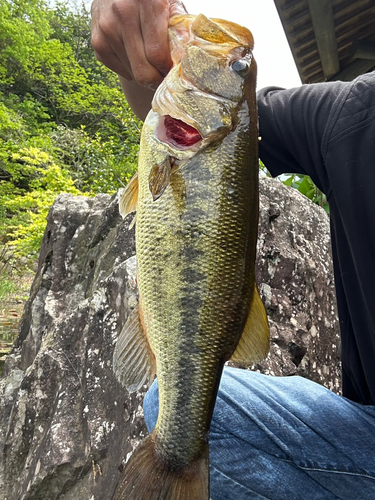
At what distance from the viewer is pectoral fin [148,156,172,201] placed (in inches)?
51.6

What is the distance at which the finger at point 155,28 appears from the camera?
1347 mm

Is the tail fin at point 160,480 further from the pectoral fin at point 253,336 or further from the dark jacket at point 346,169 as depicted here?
the dark jacket at point 346,169

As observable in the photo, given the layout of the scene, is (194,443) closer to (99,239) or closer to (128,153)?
(99,239)

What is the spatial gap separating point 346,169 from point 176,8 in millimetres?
841

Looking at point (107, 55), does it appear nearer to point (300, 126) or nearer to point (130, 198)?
point (130, 198)

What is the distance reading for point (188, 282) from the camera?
1297 mm

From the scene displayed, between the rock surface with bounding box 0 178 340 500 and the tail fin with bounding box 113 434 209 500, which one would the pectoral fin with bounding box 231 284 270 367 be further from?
the rock surface with bounding box 0 178 340 500

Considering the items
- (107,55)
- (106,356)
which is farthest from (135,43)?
(106,356)

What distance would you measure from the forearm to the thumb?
0.35 meters

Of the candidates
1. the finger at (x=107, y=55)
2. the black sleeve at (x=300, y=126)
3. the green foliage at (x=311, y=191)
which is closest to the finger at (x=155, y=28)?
the finger at (x=107, y=55)

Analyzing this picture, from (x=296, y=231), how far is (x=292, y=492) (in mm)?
1949

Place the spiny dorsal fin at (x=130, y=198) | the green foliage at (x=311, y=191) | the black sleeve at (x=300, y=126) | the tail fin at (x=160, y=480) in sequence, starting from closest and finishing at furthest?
the tail fin at (x=160, y=480) < the spiny dorsal fin at (x=130, y=198) < the black sleeve at (x=300, y=126) < the green foliage at (x=311, y=191)

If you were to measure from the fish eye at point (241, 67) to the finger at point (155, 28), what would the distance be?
24cm

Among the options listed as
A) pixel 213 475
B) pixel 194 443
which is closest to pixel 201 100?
pixel 194 443
